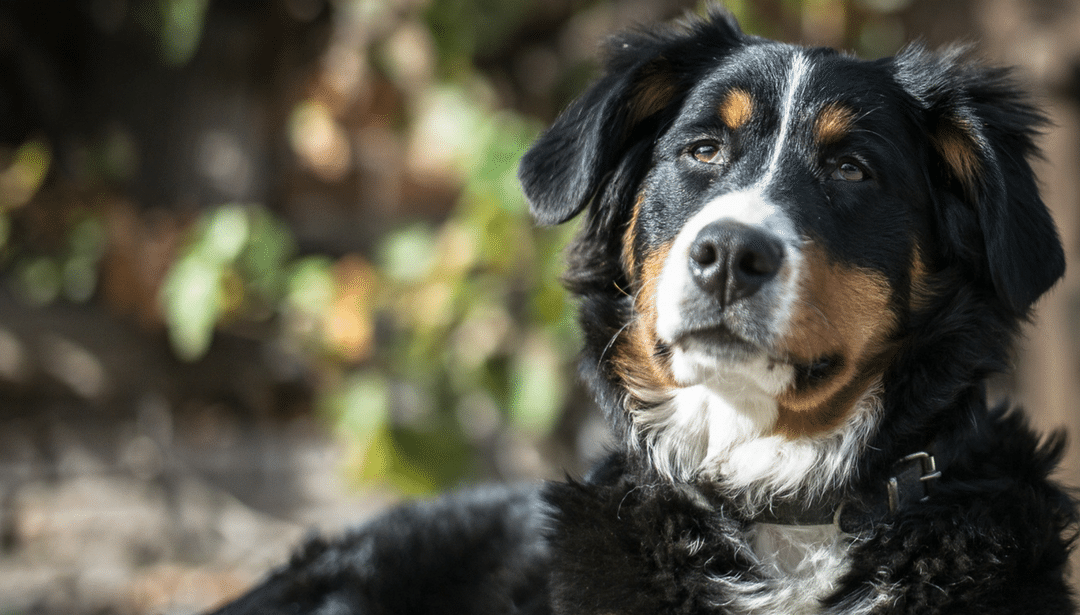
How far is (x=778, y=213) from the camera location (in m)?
1.96

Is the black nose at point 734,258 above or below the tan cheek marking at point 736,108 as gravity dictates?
below

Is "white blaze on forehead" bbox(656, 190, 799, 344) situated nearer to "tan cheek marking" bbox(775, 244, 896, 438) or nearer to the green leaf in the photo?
"tan cheek marking" bbox(775, 244, 896, 438)

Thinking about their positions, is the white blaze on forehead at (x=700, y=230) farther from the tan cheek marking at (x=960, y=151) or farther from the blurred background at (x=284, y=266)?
the blurred background at (x=284, y=266)

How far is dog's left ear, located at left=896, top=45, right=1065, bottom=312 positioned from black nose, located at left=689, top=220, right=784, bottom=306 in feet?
1.99

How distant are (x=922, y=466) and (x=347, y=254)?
4316mm

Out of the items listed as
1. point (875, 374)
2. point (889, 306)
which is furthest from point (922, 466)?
point (889, 306)

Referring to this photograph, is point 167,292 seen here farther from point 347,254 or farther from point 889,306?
point 889,306

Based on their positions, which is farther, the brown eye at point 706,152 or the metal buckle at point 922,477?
the brown eye at point 706,152

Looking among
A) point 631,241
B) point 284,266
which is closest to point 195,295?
point 284,266

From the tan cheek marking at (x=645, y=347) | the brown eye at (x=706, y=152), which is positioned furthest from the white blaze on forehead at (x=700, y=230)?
the brown eye at (x=706, y=152)

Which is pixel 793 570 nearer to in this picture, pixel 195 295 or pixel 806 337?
pixel 806 337

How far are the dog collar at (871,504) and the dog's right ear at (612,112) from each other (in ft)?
3.14

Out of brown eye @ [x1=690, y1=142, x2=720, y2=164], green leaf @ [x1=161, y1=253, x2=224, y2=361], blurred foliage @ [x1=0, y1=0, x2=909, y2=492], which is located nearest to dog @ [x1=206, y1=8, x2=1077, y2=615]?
brown eye @ [x1=690, y1=142, x2=720, y2=164]

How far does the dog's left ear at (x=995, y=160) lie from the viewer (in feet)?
6.76
